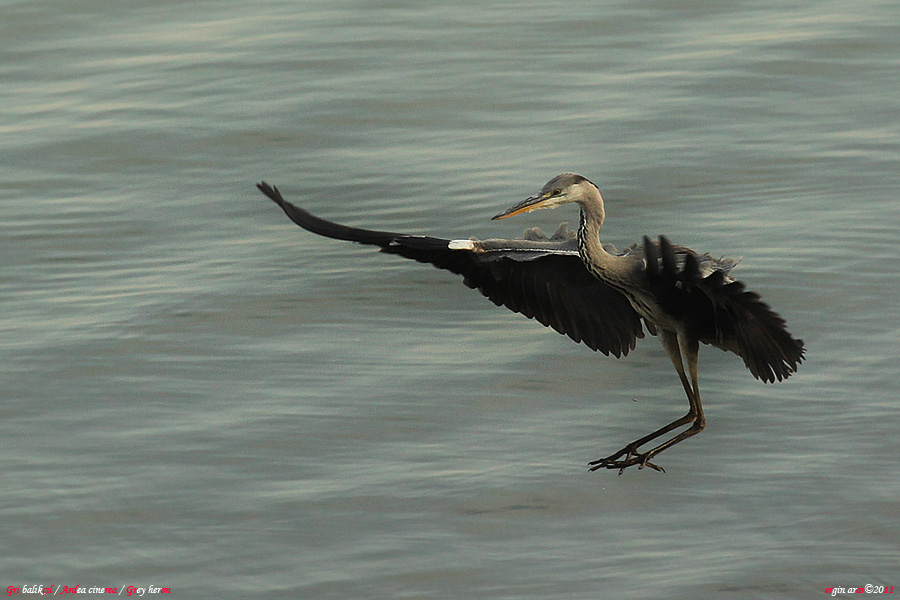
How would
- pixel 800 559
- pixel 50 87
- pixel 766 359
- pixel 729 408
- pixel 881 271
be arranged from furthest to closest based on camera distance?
pixel 50 87
pixel 881 271
pixel 729 408
pixel 766 359
pixel 800 559

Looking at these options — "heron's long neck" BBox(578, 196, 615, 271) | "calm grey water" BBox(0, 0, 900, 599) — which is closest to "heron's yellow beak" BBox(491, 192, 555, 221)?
"heron's long neck" BBox(578, 196, 615, 271)

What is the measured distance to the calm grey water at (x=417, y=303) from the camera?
17.8ft

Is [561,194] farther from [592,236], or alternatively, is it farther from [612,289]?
[612,289]

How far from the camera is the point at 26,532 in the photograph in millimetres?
5508

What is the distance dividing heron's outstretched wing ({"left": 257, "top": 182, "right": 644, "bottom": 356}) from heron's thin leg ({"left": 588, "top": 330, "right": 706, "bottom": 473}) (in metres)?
0.30

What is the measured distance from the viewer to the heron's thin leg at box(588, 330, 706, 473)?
236 inches

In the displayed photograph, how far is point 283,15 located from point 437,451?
7.04 metres

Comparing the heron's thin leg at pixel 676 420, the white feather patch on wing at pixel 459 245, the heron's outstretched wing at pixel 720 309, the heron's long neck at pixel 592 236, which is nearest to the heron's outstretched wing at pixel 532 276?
the white feather patch on wing at pixel 459 245

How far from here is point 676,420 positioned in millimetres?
6328

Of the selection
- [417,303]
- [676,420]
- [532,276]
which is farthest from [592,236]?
[417,303]

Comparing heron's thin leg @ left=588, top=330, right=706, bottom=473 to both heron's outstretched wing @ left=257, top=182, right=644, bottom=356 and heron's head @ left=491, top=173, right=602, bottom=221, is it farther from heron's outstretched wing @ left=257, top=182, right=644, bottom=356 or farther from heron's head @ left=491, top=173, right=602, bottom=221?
heron's head @ left=491, top=173, right=602, bottom=221

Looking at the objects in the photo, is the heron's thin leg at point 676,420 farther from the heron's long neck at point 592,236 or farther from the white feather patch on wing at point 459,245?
the white feather patch on wing at point 459,245

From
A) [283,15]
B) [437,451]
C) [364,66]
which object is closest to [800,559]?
[437,451]

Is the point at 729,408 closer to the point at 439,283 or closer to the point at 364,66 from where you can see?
the point at 439,283
